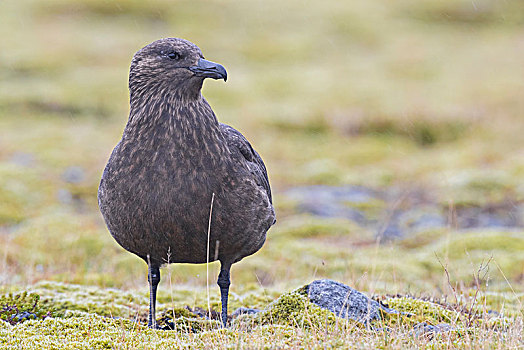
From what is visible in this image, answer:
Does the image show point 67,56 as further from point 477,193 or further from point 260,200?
point 260,200

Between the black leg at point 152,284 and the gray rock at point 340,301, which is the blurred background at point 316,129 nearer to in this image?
the gray rock at point 340,301

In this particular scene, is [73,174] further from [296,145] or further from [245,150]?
[245,150]

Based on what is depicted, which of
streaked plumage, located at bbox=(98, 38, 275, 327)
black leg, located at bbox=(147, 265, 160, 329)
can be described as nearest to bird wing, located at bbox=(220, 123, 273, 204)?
streaked plumage, located at bbox=(98, 38, 275, 327)

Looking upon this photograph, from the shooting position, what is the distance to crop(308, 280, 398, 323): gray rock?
18.7ft

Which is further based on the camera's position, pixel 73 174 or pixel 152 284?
pixel 73 174

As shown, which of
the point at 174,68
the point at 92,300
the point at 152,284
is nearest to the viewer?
the point at 174,68

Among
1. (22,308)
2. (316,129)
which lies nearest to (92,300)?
(22,308)

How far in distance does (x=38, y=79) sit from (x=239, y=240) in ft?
99.9

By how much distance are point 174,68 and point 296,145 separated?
19.4 metres

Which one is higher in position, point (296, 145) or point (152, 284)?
point (152, 284)

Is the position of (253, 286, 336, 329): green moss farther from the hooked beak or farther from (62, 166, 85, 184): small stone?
(62, 166, 85, 184): small stone

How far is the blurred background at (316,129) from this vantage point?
1181cm

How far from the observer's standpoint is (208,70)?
5.50m

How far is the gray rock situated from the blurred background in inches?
39.8
